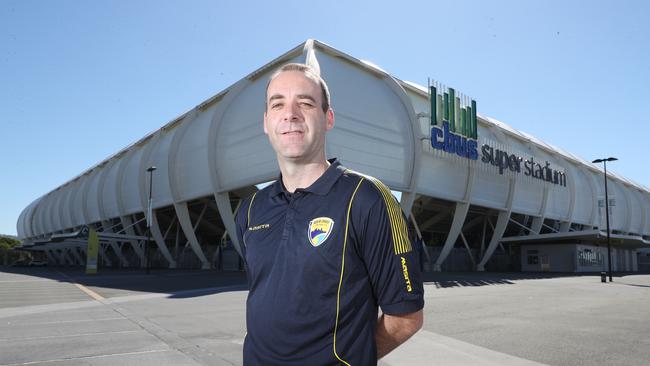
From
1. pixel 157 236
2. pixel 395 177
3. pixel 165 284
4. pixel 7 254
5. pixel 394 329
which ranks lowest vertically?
pixel 7 254

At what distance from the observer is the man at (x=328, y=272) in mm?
1745

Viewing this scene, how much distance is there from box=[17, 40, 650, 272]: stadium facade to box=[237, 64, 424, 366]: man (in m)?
27.5

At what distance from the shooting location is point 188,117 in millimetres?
41562

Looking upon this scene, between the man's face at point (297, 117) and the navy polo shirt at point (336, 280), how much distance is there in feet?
0.61

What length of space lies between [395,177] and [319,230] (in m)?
33.2

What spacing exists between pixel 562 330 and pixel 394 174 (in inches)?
1011

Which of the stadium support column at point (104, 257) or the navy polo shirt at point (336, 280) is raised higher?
the navy polo shirt at point (336, 280)

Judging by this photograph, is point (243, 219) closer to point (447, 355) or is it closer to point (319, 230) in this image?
point (319, 230)

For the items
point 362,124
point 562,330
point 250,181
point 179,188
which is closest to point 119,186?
point 179,188

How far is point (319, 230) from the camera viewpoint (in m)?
1.81

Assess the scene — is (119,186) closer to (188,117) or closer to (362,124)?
(188,117)

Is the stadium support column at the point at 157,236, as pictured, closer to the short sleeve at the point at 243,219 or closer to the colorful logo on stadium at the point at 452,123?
the colorful logo on stadium at the point at 452,123

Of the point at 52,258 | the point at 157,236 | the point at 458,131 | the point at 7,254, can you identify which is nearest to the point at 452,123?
the point at 458,131

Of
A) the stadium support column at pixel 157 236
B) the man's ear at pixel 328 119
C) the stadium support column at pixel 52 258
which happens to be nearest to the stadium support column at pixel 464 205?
the stadium support column at pixel 157 236
